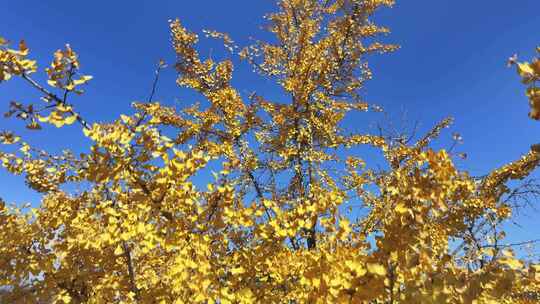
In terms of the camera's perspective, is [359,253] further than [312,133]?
No

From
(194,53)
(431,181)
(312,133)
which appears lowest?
(431,181)

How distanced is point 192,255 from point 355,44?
6882mm

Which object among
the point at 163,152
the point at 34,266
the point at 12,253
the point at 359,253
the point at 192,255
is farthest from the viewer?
the point at 12,253

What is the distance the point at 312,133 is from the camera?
755 centimetres

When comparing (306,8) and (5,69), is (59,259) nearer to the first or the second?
(5,69)

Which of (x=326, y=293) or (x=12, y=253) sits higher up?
(x=12, y=253)

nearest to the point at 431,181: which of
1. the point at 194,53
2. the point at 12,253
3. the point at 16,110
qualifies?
the point at 16,110

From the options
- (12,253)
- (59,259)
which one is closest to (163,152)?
(59,259)

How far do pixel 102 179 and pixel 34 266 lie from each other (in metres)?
1.90

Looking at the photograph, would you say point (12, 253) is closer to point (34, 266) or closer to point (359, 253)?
point (34, 266)

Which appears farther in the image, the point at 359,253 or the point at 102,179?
the point at 102,179

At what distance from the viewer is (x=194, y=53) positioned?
7930 millimetres

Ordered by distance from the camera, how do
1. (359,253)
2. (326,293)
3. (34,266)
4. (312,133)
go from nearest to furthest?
1. (326,293)
2. (359,253)
3. (34,266)
4. (312,133)

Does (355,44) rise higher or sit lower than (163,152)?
higher
